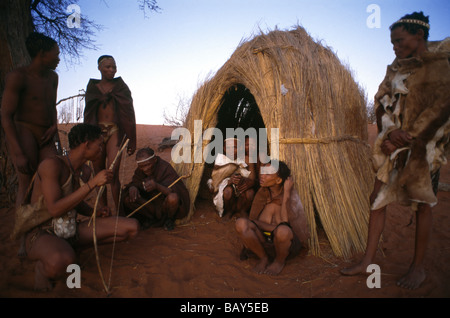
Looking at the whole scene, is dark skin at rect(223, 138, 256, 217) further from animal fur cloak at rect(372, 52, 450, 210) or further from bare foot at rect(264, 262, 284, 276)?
animal fur cloak at rect(372, 52, 450, 210)

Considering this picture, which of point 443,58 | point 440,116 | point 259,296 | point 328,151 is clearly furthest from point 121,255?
point 443,58

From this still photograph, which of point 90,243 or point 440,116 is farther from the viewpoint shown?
point 90,243

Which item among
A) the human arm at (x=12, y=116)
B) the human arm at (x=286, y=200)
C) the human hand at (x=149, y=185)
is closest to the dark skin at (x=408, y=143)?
the human arm at (x=286, y=200)

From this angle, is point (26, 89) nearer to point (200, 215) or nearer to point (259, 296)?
point (200, 215)

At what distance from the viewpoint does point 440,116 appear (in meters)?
1.88

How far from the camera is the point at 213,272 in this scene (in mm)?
2408

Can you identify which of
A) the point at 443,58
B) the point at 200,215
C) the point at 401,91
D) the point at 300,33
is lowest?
the point at 200,215

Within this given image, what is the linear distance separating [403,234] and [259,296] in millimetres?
2186

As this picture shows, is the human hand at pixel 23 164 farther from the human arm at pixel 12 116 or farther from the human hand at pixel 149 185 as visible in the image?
the human hand at pixel 149 185

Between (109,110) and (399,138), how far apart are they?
3090 millimetres

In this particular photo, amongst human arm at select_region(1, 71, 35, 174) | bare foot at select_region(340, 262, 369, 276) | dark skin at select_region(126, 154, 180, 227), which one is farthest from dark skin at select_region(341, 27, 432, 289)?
human arm at select_region(1, 71, 35, 174)

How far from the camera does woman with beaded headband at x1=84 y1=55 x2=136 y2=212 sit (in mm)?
3379

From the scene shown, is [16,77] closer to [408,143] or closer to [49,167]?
[49,167]

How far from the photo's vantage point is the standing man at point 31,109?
2527 mm
